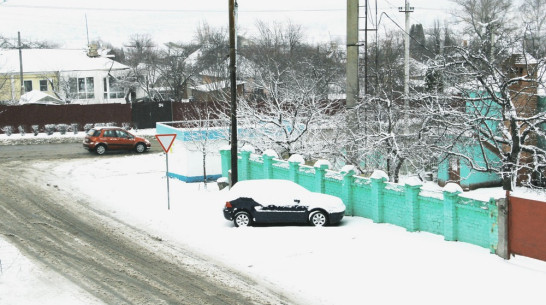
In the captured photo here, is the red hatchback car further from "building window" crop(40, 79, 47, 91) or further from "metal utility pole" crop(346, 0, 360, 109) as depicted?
"building window" crop(40, 79, 47, 91)

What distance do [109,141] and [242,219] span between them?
19690 millimetres

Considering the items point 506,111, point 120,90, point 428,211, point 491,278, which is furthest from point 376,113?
point 120,90

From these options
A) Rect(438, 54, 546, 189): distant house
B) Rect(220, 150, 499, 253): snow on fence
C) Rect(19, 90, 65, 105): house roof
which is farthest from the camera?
Rect(19, 90, 65, 105): house roof

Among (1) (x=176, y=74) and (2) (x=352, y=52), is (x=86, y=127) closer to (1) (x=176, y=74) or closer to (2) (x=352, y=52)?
(1) (x=176, y=74)

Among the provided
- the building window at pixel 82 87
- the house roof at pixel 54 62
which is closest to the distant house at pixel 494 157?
the house roof at pixel 54 62

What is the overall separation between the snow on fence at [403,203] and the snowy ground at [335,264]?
0.91 feet

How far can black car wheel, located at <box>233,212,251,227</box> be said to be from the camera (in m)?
17.5

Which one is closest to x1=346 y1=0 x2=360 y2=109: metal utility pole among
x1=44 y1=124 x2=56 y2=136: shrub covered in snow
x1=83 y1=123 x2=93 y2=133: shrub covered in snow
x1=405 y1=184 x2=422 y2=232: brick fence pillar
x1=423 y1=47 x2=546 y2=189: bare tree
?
x1=423 y1=47 x2=546 y2=189: bare tree

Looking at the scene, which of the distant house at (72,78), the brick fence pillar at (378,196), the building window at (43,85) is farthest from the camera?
the building window at (43,85)

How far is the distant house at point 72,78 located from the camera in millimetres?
64375

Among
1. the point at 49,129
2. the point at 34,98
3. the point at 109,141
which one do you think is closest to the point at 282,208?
the point at 109,141

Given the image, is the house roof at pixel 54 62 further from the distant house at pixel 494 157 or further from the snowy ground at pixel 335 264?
the snowy ground at pixel 335 264

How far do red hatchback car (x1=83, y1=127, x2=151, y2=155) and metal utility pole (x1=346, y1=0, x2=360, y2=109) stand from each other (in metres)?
16.8

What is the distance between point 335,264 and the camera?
13.8 metres
